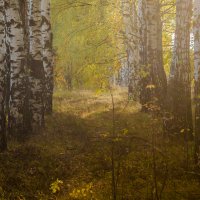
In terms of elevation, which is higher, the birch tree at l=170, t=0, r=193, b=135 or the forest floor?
the birch tree at l=170, t=0, r=193, b=135

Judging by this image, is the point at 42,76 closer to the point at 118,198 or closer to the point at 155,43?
the point at 155,43

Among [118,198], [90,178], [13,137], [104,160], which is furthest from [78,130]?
[118,198]

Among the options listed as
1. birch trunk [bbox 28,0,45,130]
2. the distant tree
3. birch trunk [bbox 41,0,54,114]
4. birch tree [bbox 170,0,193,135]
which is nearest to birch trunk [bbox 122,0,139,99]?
birch trunk [bbox 41,0,54,114]

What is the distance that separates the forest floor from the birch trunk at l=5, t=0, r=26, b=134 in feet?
1.88

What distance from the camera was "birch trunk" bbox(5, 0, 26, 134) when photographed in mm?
9250

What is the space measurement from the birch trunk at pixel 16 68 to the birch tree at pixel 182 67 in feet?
12.1

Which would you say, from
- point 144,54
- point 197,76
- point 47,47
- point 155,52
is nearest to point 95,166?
point 197,76

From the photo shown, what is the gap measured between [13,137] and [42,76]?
2.12 meters

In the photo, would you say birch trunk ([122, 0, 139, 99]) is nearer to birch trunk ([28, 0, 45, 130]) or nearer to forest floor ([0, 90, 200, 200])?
forest floor ([0, 90, 200, 200])

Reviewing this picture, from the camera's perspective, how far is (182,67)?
8672 mm

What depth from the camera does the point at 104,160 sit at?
7.88 m

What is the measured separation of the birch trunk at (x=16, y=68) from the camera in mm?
9250

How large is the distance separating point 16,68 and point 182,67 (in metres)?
4.02

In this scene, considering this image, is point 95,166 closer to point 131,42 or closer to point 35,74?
point 35,74
